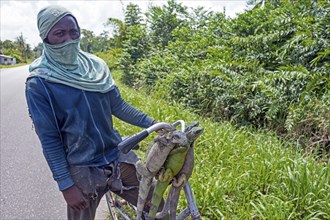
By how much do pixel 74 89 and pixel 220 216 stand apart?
1.53 meters

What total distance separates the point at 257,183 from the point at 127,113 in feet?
4.84

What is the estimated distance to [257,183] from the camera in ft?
9.06

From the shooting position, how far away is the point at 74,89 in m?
1.62

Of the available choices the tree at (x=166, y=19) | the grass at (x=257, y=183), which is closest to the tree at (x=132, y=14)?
the tree at (x=166, y=19)

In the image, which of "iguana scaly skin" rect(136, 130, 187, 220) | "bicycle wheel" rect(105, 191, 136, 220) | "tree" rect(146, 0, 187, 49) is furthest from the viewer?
"tree" rect(146, 0, 187, 49)

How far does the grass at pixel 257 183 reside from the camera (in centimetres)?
235

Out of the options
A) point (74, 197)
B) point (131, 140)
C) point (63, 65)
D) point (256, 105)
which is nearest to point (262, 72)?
point (256, 105)

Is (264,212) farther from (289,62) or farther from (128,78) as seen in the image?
(128,78)

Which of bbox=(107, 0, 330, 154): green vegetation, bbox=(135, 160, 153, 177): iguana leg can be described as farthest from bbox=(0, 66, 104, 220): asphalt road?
bbox=(107, 0, 330, 154): green vegetation

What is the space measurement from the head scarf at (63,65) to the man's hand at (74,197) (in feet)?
1.78

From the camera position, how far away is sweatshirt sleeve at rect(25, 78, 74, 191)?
1.54 meters

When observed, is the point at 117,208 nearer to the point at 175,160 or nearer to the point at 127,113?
the point at 127,113

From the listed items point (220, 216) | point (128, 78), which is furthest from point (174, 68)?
point (220, 216)

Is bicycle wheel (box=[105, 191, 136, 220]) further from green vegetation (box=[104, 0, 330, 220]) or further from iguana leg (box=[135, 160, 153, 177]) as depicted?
iguana leg (box=[135, 160, 153, 177])
